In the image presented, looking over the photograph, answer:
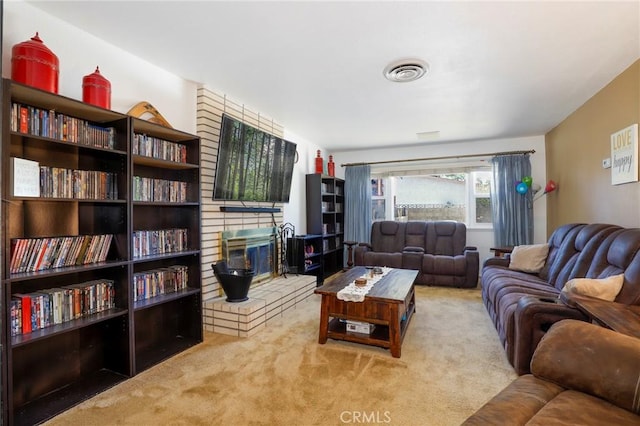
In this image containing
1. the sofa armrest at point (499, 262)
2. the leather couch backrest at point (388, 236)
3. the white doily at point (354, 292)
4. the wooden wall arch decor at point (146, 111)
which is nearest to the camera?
the wooden wall arch decor at point (146, 111)

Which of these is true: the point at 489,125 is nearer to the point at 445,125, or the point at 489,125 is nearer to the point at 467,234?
the point at 445,125

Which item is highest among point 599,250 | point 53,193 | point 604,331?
point 53,193

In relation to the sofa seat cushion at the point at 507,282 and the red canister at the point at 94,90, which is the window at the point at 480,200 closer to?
the sofa seat cushion at the point at 507,282

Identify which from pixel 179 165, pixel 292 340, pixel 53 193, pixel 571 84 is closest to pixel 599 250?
pixel 571 84

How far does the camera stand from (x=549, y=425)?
0.95 metres

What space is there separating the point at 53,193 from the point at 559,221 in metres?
5.31

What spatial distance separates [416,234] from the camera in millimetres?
5043

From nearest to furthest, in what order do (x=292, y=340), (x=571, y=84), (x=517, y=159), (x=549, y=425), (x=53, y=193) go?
(x=549, y=425), (x=53, y=193), (x=292, y=340), (x=571, y=84), (x=517, y=159)

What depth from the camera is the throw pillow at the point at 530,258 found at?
3.29m

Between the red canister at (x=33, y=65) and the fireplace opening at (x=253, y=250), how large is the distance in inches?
68.7

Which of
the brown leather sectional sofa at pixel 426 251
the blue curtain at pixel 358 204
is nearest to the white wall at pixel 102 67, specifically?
the brown leather sectional sofa at pixel 426 251

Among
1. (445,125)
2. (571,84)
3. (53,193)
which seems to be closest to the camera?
(53,193)

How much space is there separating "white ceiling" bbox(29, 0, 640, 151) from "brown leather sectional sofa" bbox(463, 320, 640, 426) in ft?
5.77

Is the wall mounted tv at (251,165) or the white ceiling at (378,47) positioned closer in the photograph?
the white ceiling at (378,47)
